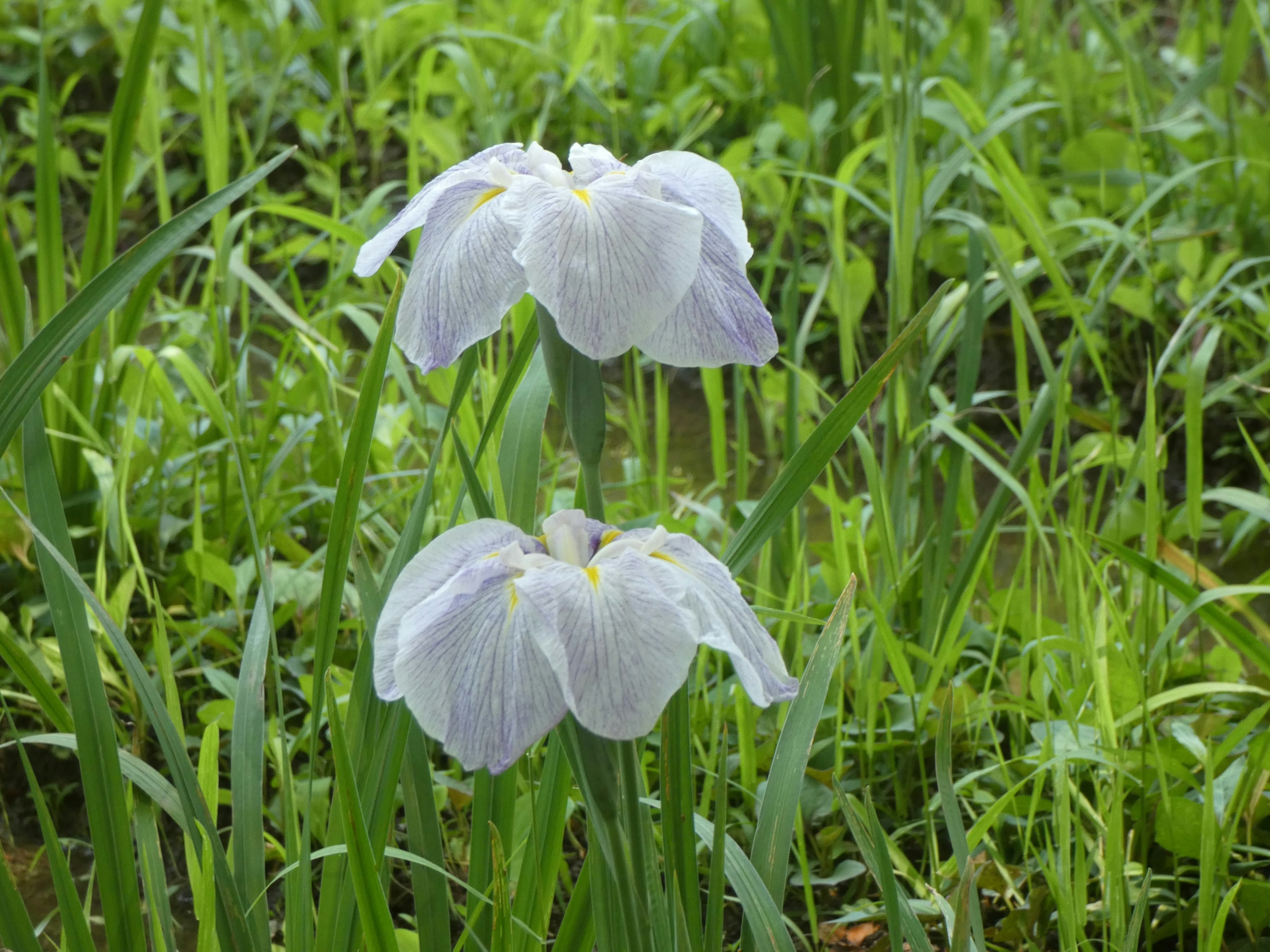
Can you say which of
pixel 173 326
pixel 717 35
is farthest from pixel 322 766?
pixel 717 35

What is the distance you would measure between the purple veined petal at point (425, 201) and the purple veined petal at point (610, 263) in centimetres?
7

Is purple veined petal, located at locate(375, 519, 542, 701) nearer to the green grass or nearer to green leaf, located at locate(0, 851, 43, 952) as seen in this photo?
the green grass

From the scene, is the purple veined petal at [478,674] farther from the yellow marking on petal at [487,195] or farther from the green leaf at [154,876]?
the green leaf at [154,876]

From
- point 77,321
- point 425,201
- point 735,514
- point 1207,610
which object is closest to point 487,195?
point 425,201

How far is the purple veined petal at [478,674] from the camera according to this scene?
1.34 feet

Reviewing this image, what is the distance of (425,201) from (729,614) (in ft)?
0.76

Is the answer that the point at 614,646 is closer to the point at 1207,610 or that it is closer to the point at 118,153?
the point at 1207,610

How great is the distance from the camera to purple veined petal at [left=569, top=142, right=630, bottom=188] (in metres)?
0.47

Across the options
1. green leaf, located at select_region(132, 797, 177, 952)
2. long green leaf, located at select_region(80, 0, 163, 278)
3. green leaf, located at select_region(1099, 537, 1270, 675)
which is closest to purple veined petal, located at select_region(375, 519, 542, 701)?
green leaf, located at select_region(132, 797, 177, 952)

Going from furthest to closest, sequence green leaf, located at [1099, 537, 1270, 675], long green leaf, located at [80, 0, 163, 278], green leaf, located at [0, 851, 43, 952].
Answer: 1. long green leaf, located at [80, 0, 163, 278]
2. green leaf, located at [1099, 537, 1270, 675]
3. green leaf, located at [0, 851, 43, 952]

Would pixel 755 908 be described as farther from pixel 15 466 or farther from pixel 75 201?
pixel 75 201

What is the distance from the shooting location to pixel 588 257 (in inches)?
16.9

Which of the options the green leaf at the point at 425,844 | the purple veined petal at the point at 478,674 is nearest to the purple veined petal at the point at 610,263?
the purple veined petal at the point at 478,674

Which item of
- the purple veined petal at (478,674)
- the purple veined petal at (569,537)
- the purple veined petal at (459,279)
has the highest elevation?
the purple veined petal at (459,279)
